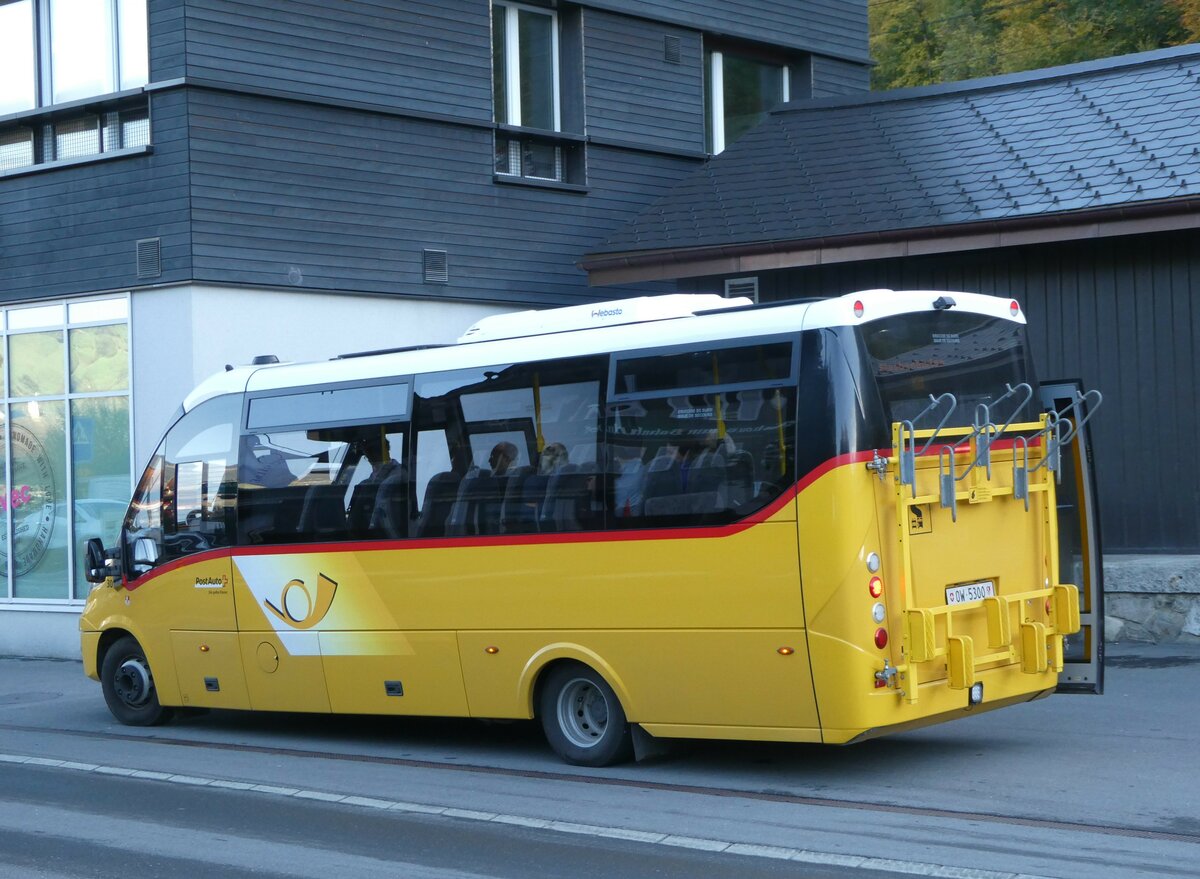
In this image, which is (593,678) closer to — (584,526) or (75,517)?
(584,526)

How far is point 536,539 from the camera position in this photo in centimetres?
990

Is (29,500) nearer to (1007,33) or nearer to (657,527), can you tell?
(657,527)

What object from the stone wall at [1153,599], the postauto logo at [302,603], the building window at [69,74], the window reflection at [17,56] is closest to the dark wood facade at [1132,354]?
the stone wall at [1153,599]

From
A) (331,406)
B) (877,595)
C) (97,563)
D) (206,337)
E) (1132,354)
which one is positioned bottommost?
(877,595)

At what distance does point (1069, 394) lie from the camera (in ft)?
33.4

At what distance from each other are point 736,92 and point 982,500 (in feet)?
46.4

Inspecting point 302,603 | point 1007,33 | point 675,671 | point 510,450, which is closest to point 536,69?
point 302,603

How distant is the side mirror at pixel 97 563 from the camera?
12.4 m

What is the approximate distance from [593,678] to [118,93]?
9716 mm

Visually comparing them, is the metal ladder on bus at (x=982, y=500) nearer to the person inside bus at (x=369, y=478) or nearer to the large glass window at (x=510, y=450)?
the large glass window at (x=510, y=450)

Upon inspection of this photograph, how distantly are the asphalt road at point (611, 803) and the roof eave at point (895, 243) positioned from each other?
4.66 meters

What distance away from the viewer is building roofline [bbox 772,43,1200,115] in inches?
704

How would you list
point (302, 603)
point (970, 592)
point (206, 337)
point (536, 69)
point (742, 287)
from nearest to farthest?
point (970, 592) < point (302, 603) < point (206, 337) < point (742, 287) < point (536, 69)

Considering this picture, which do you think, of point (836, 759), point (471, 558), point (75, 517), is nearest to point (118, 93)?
point (75, 517)
